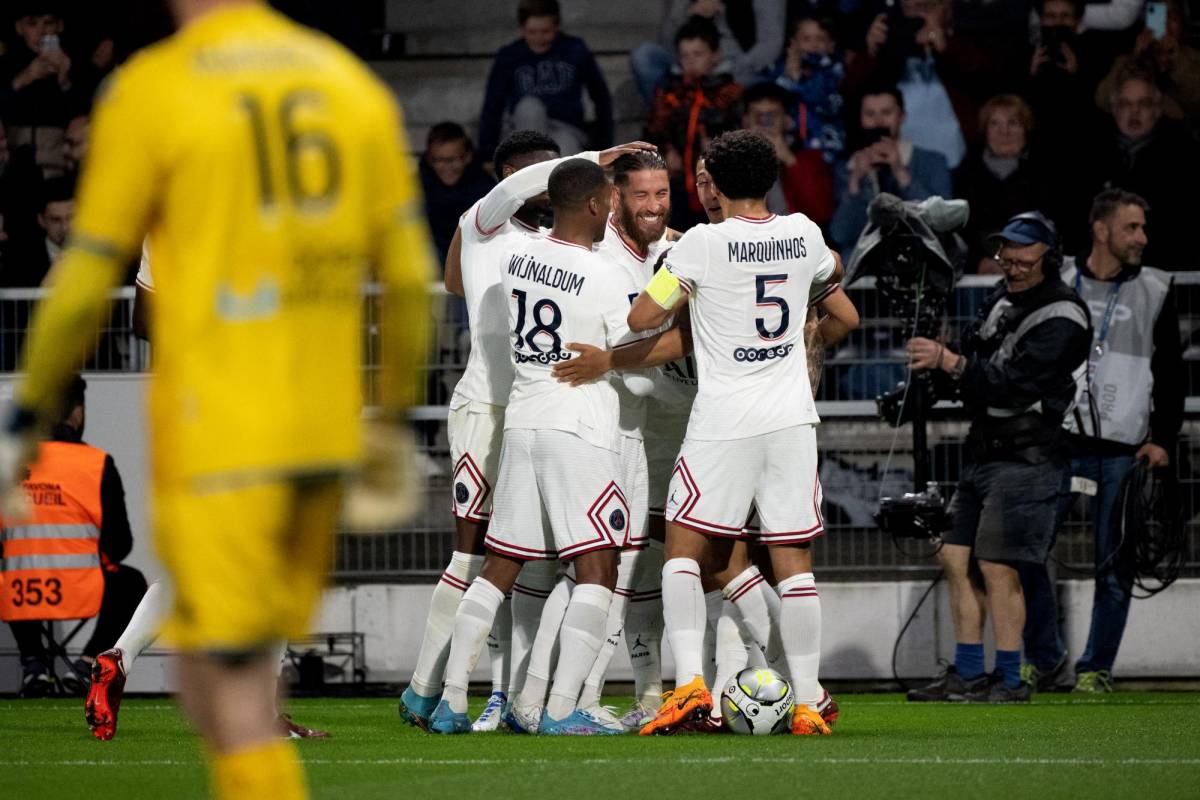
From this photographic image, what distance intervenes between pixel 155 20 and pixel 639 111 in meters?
11.2

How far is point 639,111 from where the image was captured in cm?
1569

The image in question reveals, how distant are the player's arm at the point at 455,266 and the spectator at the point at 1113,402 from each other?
3.63 m

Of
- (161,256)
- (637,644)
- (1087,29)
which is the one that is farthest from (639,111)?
(161,256)

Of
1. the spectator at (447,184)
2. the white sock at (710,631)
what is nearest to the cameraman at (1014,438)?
the white sock at (710,631)

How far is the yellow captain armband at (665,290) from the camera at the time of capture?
25.0ft

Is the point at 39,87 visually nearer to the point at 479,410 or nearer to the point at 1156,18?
the point at 479,410

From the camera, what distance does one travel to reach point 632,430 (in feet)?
27.3

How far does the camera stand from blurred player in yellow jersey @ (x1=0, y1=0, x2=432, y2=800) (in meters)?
3.46

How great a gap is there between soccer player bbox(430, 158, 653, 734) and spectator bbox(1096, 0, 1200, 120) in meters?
6.91

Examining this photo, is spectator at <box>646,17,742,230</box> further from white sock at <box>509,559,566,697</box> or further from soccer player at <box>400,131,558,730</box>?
white sock at <box>509,559,566,697</box>

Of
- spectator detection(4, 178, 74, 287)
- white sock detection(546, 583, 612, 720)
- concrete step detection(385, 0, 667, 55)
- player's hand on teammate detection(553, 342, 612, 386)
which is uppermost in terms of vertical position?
concrete step detection(385, 0, 667, 55)

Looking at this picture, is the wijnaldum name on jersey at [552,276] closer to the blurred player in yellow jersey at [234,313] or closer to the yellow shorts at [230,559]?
the blurred player in yellow jersey at [234,313]

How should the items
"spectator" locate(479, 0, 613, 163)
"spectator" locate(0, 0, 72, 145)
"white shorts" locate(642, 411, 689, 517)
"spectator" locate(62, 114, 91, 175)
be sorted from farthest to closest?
"spectator" locate(0, 0, 72, 145) < "spectator" locate(62, 114, 91, 175) < "spectator" locate(479, 0, 613, 163) < "white shorts" locate(642, 411, 689, 517)

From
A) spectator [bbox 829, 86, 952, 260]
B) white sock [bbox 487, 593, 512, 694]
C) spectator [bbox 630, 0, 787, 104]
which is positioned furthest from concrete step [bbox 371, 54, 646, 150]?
white sock [bbox 487, 593, 512, 694]
